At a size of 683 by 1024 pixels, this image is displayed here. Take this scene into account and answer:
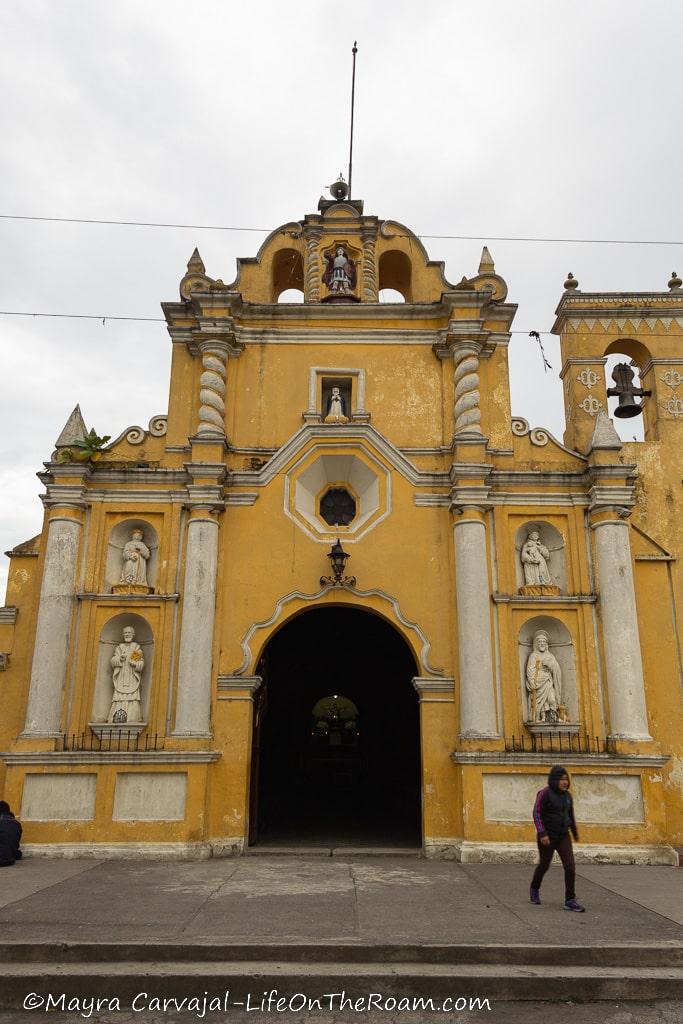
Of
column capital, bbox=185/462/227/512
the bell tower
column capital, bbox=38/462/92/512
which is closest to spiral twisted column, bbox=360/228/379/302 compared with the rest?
the bell tower

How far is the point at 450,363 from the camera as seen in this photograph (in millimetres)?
14023

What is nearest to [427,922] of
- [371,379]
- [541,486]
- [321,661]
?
[541,486]

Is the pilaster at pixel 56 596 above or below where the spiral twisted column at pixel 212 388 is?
below

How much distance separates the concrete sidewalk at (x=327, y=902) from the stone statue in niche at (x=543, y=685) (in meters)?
2.09

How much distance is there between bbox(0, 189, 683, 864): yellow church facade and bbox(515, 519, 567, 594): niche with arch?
0.04 m

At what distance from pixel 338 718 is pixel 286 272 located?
1083cm

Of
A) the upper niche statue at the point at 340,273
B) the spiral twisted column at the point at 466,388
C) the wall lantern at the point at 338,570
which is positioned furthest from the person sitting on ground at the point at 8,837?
the upper niche statue at the point at 340,273

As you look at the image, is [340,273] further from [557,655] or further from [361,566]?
[557,655]

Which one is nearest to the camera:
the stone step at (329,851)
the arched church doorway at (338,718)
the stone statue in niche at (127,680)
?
the stone step at (329,851)

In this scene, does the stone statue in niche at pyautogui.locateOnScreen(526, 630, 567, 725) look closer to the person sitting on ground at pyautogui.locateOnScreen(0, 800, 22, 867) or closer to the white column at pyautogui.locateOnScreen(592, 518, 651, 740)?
the white column at pyautogui.locateOnScreen(592, 518, 651, 740)

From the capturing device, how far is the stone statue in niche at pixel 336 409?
13539 mm

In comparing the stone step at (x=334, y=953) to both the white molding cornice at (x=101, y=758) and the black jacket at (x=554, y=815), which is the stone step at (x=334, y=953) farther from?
the white molding cornice at (x=101, y=758)

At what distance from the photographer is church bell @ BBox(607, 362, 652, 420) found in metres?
14.7

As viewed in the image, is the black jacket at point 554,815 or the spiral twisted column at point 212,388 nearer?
the black jacket at point 554,815
